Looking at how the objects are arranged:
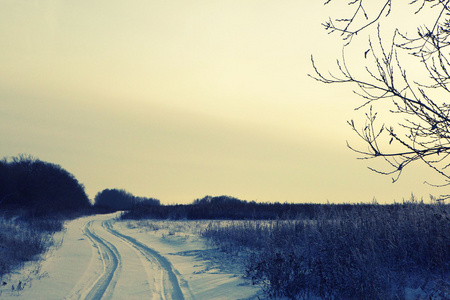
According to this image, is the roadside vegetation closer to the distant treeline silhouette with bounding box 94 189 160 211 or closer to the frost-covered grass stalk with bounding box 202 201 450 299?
the frost-covered grass stalk with bounding box 202 201 450 299

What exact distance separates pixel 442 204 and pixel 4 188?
52.0m

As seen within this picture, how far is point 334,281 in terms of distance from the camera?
Answer: 6.77 meters

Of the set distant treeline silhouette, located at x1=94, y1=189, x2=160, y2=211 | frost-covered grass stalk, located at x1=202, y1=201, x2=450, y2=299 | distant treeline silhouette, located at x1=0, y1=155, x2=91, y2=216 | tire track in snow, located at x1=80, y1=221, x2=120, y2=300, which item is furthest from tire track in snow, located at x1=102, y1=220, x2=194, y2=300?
distant treeline silhouette, located at x1=94, y1=189, x2=160, y2=211

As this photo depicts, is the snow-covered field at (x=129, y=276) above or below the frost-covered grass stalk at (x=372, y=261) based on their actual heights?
below

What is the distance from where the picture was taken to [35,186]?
5303 cm

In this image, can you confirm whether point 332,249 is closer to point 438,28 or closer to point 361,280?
point 361,280

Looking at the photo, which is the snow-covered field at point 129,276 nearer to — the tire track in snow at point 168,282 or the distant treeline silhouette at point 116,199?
the tire track in snow at point 168,282

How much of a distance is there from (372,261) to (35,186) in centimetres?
5471

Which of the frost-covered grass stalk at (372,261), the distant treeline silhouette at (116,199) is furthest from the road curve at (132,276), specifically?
the distant treeline silhouette at (116,199)

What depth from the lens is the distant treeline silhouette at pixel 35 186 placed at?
45781 mm

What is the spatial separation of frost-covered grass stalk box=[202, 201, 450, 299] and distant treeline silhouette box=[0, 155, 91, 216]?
30460 mm

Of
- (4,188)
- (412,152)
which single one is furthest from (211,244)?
(4,188)

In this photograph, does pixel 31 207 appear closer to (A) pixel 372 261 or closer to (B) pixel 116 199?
(A) pixel 372 261

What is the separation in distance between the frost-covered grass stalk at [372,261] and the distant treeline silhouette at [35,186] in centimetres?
3046
